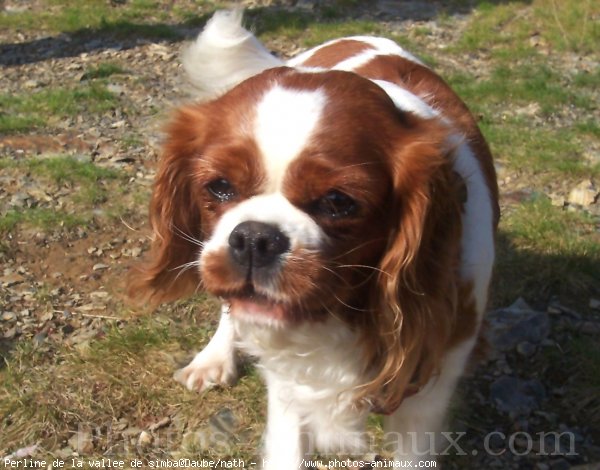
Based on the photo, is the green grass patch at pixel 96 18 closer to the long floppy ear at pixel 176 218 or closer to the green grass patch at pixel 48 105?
the green grass patch at pixel 48 105

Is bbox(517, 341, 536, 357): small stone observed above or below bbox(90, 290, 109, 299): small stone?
above

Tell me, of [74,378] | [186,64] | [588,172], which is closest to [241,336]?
[74,378]

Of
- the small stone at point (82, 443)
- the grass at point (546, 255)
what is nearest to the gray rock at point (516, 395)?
the grass at point (546, 255)

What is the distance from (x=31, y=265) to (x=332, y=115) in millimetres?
2300

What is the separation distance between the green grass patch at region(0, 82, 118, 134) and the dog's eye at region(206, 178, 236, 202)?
3.55 metres

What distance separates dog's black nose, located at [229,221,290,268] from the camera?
6.16ft

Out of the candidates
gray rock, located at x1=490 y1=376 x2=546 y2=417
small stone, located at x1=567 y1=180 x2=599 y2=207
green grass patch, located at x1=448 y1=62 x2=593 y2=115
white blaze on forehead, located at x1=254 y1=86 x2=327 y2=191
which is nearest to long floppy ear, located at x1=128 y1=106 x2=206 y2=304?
white blaze on forehead, located at x1=254 y1=86 x2=327 y2=191

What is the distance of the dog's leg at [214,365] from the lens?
3.23 meters

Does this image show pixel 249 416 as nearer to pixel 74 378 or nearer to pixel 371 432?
pixel 371 432

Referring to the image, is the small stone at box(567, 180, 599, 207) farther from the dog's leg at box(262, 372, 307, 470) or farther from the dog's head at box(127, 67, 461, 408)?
the dog's head at box(127, 67, 461, 408)

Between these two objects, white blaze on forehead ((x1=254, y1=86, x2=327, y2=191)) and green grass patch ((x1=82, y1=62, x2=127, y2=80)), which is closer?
white blaze on forehead ((x1=254, y1=86, x2=327, y2=191))

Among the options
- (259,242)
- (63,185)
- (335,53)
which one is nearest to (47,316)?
(63,185)

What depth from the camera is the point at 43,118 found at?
546cm

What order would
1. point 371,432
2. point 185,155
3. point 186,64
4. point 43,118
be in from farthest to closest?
point 43,118, point 186,64, point 371,432, point 185,155
